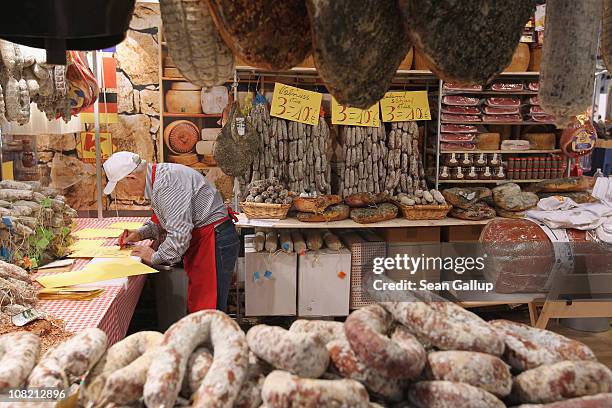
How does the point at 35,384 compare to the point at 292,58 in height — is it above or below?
below

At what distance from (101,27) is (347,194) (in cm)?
419

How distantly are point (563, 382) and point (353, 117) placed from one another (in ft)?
14.0

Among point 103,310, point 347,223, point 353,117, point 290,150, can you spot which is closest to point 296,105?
point 290,150

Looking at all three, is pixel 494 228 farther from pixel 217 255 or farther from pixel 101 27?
pixel 101 27

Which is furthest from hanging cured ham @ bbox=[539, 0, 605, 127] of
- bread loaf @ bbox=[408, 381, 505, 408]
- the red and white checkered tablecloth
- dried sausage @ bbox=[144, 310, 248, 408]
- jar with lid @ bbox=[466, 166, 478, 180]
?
jar with lid @ bbox=[466, 166, 478, 180]

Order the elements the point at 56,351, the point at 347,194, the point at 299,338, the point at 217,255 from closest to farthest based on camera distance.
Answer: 1. the point at 299,338
2. the point at 56,351
3. the point at 217,255
4. the point at 347,194

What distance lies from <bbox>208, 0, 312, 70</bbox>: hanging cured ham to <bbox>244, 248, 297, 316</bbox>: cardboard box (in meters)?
3.91

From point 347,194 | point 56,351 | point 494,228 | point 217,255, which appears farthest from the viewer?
point 347,194

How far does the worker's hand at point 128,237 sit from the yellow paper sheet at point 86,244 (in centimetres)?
17

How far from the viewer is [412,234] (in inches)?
204

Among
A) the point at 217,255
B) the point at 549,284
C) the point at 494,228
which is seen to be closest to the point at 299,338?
the point at 549,284

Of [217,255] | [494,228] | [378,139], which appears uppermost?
[378,139]

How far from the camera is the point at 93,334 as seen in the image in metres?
1.25

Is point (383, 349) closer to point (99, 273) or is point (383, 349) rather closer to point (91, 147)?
point (99, 273)
